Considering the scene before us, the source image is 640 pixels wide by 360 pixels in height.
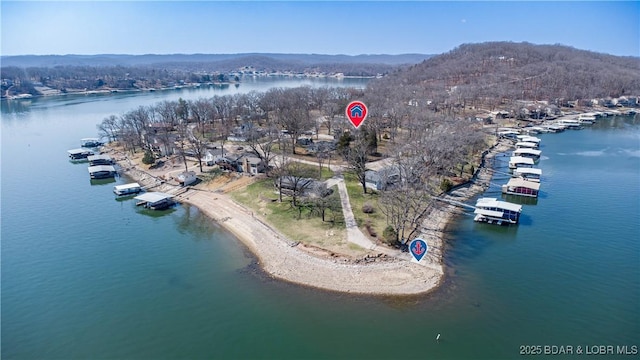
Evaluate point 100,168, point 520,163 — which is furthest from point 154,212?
point 520,163

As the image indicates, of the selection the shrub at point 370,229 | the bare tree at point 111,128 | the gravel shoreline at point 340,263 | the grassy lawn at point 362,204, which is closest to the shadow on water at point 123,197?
the gravel shoreline at point 340,263

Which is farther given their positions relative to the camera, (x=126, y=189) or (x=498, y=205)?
(x=126, y=189)

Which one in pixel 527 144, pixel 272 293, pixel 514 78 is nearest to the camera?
pixel 272 293

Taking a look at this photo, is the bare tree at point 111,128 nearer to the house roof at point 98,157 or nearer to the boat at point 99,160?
the house roof at point 98,157

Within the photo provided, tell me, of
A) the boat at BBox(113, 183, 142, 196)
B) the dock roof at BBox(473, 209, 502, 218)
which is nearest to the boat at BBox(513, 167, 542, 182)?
the dock roof at BBox(473, 209, 502, 218)

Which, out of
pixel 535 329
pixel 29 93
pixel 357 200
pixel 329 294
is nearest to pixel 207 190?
pixel 357 200

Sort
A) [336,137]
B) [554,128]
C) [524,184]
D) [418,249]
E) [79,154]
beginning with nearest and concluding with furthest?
[418,249], [524,184], [79,154], [336,137], [554,128]

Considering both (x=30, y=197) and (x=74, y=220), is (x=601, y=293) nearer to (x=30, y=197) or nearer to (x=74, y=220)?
(x=74, y=220)

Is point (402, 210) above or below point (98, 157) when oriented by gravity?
above

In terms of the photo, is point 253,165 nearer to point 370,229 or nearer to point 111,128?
point 370,229

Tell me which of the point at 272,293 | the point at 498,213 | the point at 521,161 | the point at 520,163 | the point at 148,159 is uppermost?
the point at 521,161
